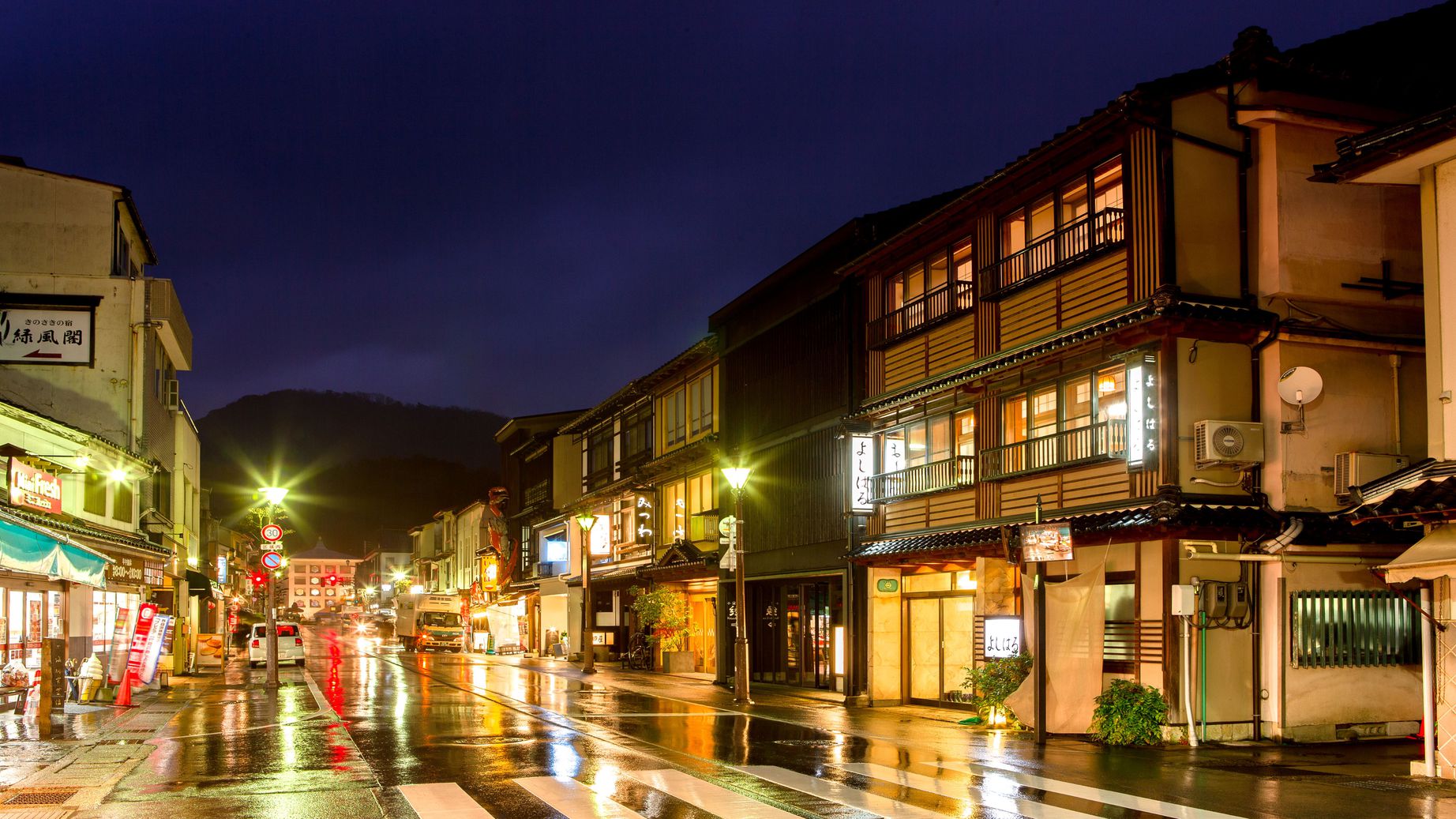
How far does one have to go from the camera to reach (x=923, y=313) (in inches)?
987

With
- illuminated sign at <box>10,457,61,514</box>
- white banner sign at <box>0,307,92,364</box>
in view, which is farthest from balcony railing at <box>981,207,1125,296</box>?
white banner sign at <box>0,307,92,364</box>

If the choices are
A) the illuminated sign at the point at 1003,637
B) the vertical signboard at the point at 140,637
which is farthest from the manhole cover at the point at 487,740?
the vertical signboard at the point at 140,637

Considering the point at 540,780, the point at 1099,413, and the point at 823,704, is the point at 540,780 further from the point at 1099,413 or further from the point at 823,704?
the point at 823,704

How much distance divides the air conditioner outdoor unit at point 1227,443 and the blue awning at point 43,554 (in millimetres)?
Answer: 16830

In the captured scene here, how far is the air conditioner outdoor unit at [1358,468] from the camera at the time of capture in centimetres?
1803

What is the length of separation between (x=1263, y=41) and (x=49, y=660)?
20.3 m

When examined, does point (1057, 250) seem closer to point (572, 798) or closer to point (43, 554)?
point (572, 798)

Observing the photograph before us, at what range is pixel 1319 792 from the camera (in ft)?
42.7

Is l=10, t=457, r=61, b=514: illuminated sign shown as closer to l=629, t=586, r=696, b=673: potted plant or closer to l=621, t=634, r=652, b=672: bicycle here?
l=629, t=586, r=696, b=673: potted plant

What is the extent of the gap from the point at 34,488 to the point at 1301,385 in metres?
→ 22.0

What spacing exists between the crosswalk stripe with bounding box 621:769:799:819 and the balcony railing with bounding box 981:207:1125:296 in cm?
1065

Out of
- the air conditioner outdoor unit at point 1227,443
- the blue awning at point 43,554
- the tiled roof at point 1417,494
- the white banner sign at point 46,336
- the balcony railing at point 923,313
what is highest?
the white banner sign at point 46,336

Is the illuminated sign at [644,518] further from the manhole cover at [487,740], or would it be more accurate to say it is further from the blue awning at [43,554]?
the manhole cover at [487,740]

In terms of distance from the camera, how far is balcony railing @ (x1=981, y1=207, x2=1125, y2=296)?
1945cm
